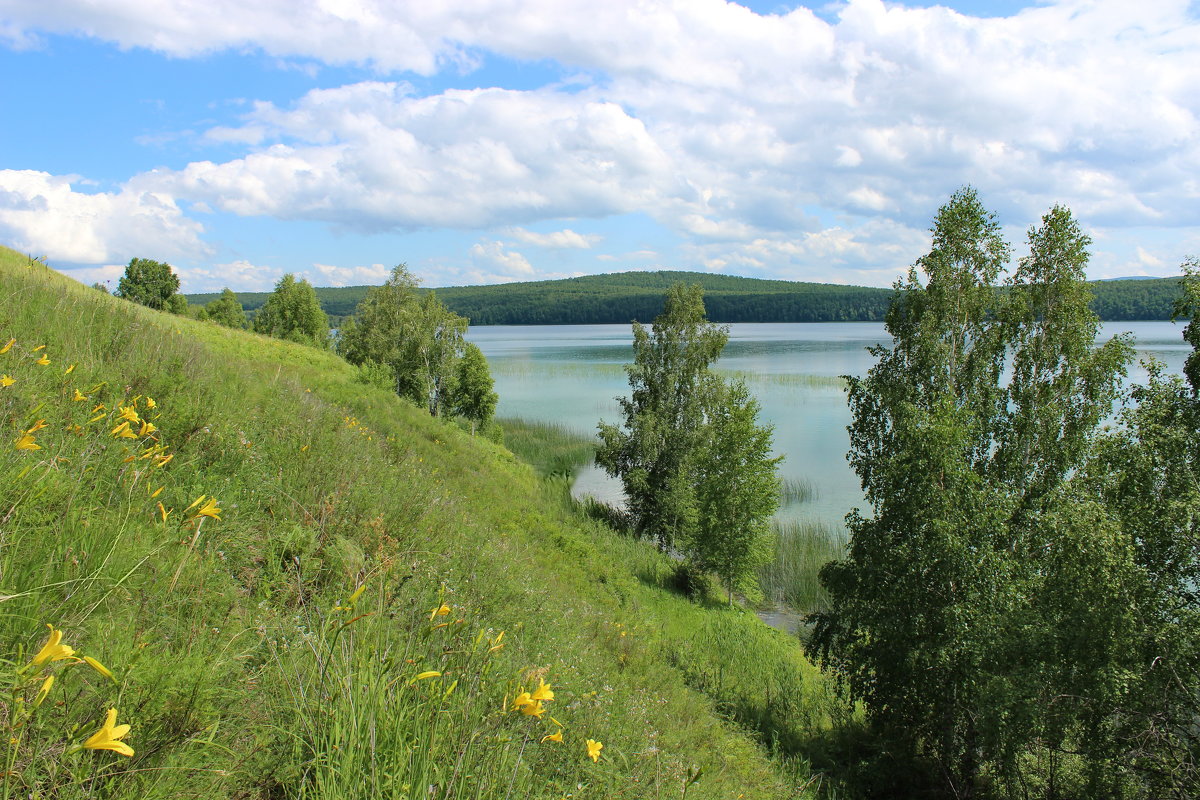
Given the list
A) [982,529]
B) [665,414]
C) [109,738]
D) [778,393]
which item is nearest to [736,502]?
[665,414]

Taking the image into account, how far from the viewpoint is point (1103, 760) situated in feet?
30.2

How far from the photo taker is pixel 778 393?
52062 mm

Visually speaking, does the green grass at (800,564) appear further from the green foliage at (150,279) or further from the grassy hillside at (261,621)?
the green foliage at (150,279)

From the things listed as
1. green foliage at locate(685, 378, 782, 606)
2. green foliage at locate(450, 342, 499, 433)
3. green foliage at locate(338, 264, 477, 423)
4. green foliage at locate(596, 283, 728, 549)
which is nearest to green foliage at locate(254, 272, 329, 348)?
green foliage at locate(338, 264, 477, 423)

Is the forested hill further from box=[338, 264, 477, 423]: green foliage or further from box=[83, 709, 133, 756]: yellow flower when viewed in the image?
box=[83, 709, 133, 756]: yellow flower

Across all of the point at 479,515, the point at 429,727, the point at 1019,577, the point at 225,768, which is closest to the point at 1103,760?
the point at 1019,577

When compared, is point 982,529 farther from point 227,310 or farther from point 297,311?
point 227,310

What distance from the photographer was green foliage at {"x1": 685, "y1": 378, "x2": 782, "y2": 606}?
20438 millimetres

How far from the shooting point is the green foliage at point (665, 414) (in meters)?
26.4

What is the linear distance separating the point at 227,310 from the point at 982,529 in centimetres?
7480

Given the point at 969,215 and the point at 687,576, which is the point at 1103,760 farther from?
the point at 687,576

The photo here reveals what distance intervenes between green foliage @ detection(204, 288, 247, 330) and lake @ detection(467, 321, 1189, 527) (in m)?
27.8

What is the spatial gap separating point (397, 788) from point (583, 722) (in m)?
2.41

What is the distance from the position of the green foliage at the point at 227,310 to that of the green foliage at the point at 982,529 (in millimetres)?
67948
